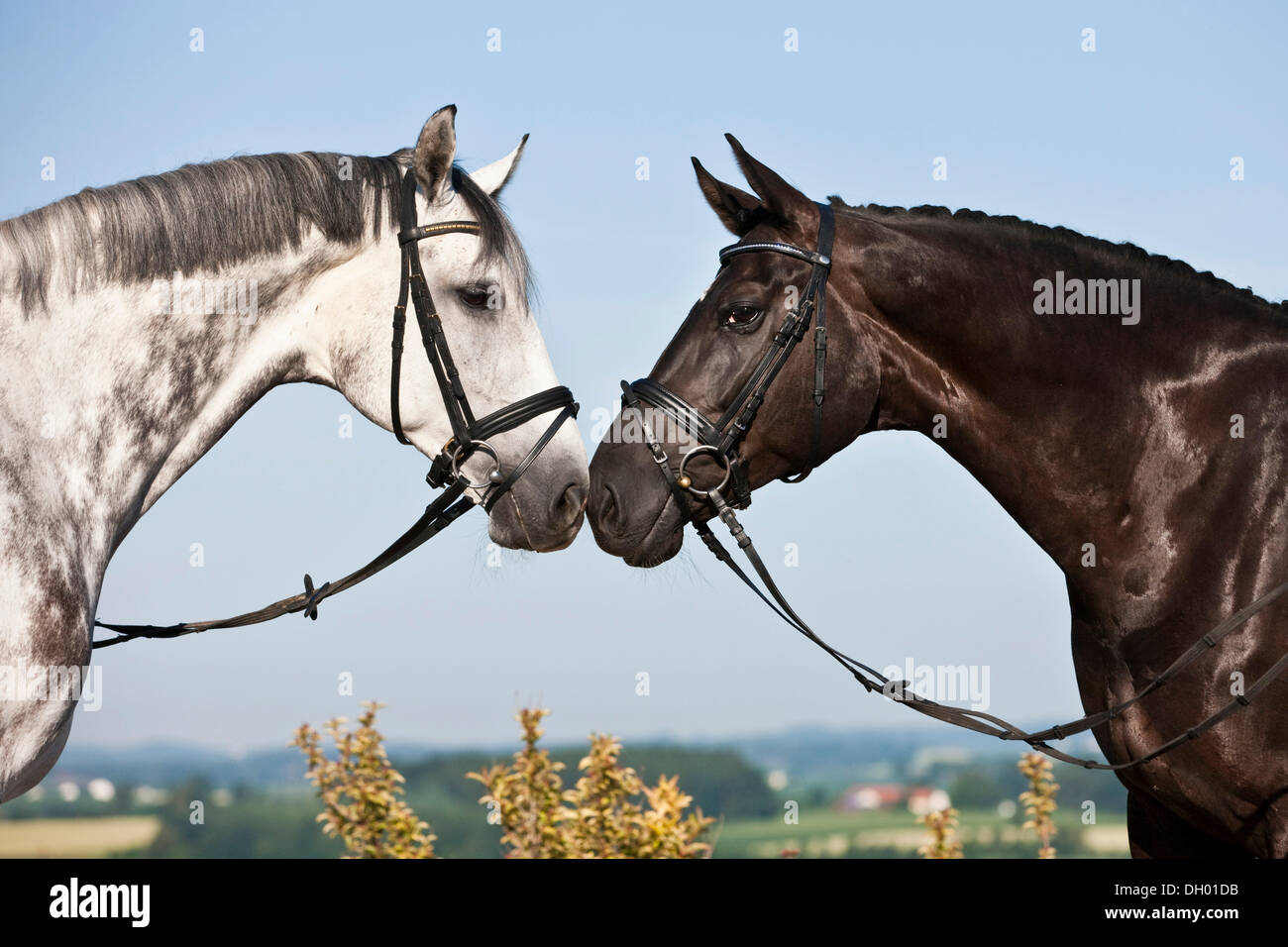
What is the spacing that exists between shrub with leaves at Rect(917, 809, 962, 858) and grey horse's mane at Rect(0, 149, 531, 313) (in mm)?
5614

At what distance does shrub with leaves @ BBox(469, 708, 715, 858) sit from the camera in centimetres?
732

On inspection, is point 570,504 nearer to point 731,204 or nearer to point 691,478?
point 691,478

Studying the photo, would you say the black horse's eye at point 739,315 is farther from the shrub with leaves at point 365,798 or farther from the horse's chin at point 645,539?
the shrub with leaves at point 365,798

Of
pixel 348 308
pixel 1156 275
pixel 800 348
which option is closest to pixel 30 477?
pixel 348 308

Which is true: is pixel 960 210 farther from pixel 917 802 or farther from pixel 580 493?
pixel 917 802

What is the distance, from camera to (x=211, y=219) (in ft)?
12.2

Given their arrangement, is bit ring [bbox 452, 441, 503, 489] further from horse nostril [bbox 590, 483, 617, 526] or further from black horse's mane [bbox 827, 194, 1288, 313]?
black horse's mane [bbox 827, 194, 1288, 313]

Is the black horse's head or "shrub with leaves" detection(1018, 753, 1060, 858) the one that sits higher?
the black horse's head

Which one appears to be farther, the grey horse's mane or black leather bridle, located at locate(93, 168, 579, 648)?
black leather bridle, located at locate(93, 168, 579, 648)

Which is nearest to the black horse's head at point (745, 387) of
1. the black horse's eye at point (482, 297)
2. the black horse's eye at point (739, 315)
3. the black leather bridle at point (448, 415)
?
the black horse's eye at point (739, 315)

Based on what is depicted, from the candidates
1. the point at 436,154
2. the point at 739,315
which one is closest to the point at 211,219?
the point at 436,154

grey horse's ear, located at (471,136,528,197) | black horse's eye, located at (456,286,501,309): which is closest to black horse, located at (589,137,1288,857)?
black horse's eye, located at (456,286,501,309)

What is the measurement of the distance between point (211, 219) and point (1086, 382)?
3250 millimetres

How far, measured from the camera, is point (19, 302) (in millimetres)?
3432
